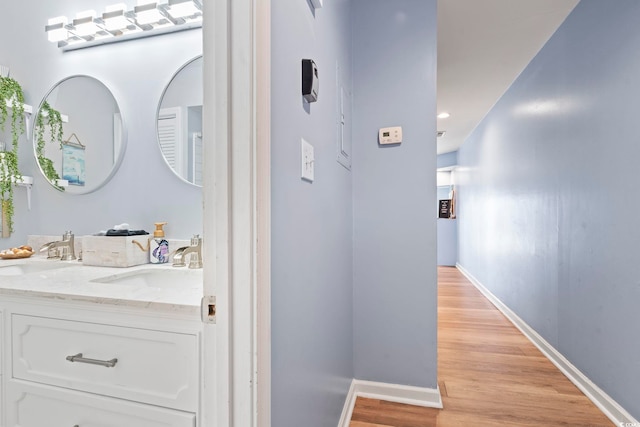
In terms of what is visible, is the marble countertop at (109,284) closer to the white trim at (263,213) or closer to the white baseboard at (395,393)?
the white trim at (263,213)

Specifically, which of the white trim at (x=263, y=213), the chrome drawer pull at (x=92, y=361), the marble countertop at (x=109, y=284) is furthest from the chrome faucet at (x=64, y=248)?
the white trim at (x=263, y=213)

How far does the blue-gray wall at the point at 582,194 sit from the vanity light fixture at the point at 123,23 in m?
2.08

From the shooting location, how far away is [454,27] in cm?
229

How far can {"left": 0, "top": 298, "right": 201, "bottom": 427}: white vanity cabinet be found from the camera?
2.64ft

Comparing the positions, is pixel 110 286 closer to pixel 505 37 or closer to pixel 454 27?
pixel 454 27

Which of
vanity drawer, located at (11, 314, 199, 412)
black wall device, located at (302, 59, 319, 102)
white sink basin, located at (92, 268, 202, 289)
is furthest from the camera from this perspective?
white sink basin, located at (92, 268, 202, 289)

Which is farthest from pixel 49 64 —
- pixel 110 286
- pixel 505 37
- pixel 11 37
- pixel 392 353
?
pixel 505 37

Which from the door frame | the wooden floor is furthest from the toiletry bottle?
the wooden floor

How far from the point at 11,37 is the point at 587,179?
11.1 ft

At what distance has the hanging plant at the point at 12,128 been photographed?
176cm

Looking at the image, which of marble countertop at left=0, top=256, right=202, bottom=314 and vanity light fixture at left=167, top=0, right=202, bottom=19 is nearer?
marble countertop at left=0, top=256, right=202, bottom=314

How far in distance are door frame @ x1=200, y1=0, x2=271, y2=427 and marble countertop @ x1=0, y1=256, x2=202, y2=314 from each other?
152 mm

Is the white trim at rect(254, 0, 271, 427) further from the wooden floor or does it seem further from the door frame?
the wooden floor

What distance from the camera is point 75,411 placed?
89cm
